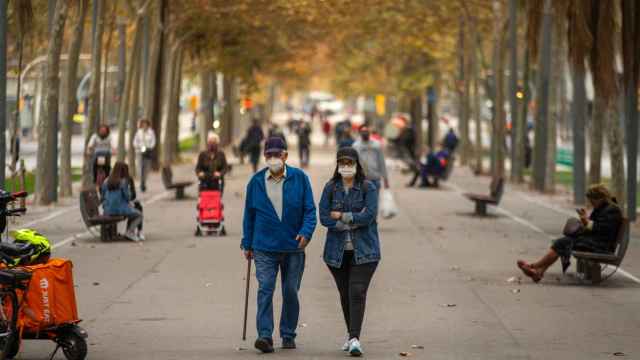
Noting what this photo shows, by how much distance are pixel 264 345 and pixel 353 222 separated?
119 cm

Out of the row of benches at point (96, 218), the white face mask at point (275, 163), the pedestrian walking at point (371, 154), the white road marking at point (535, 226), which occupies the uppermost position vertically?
the white face mask at point (275, 163)

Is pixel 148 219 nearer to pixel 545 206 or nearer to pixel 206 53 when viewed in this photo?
pixel 545 206

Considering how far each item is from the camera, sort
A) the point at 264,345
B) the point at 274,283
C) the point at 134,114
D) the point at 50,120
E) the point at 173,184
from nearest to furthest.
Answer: the point at 264,345 → the point at 274,283 → the point at 50,120 → the point at 173,184 → the point at 134,114

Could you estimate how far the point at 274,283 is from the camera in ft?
45.1

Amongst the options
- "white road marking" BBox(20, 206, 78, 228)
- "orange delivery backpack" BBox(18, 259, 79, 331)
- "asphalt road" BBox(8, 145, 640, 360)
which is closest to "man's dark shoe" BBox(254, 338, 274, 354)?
"asphalt road" BBox(8, 145, 640, 360)

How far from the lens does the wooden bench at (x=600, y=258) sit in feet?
64.7

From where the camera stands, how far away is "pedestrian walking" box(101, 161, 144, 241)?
86.2ft

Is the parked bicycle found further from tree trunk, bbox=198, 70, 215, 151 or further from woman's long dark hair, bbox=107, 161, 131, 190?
tree trunk, bbox=198, 70, 215, 151

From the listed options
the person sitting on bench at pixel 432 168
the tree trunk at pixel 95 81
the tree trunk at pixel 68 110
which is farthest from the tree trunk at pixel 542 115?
the tree trunk at pixel 68 110

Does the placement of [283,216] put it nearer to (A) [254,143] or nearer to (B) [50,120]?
(B) [50,120]

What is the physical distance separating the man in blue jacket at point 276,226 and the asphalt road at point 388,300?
456 mm

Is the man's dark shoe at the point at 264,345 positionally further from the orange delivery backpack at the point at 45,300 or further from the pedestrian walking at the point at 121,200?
the pedestrian walking at the point at 121,200

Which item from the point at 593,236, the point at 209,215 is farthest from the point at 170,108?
the point at 593,236

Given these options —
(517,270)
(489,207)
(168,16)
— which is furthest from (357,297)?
(168,16)
